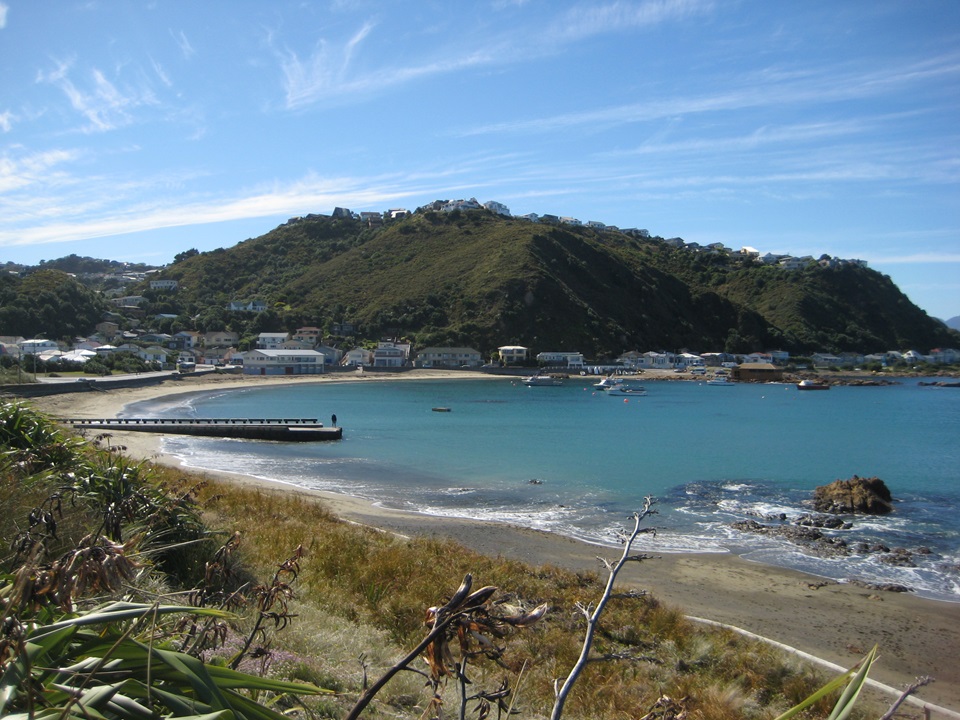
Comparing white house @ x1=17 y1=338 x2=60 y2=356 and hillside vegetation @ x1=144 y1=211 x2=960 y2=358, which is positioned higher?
hillside vegetation @ x1=144 y1=211 x2=960 y2=358

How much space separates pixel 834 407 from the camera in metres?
67.4

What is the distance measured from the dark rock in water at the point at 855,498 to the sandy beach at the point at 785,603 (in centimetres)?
777

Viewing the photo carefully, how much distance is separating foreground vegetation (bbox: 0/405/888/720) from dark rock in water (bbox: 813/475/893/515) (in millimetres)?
14495

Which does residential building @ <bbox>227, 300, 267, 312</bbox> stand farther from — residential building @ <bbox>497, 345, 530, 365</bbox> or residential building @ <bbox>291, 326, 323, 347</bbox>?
residential building @ <bbox>497, 345, 530, 365</bbox>

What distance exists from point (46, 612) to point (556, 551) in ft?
50.5

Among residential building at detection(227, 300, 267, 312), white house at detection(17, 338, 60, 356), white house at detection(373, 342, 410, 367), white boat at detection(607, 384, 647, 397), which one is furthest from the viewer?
residential building at detection(227, 300, 267, 312)

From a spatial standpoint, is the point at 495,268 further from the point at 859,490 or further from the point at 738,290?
the point at 859,490

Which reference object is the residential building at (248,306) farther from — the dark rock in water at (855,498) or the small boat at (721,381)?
the dark rock in water at (855,498)

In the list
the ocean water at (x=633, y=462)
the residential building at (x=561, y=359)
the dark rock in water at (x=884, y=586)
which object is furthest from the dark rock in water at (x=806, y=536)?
the residential building at (x=561, y=359)

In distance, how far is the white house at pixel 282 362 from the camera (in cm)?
9300

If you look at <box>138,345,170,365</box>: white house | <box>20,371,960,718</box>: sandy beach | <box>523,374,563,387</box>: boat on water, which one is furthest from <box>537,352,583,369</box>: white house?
<box>20,371,960,718</box>: sandy beach

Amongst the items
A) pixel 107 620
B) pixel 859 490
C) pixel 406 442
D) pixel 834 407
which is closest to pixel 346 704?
pixel 107 620

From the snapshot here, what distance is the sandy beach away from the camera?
1135 centimetres

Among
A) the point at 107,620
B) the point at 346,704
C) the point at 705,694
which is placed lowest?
the point at 705,694
